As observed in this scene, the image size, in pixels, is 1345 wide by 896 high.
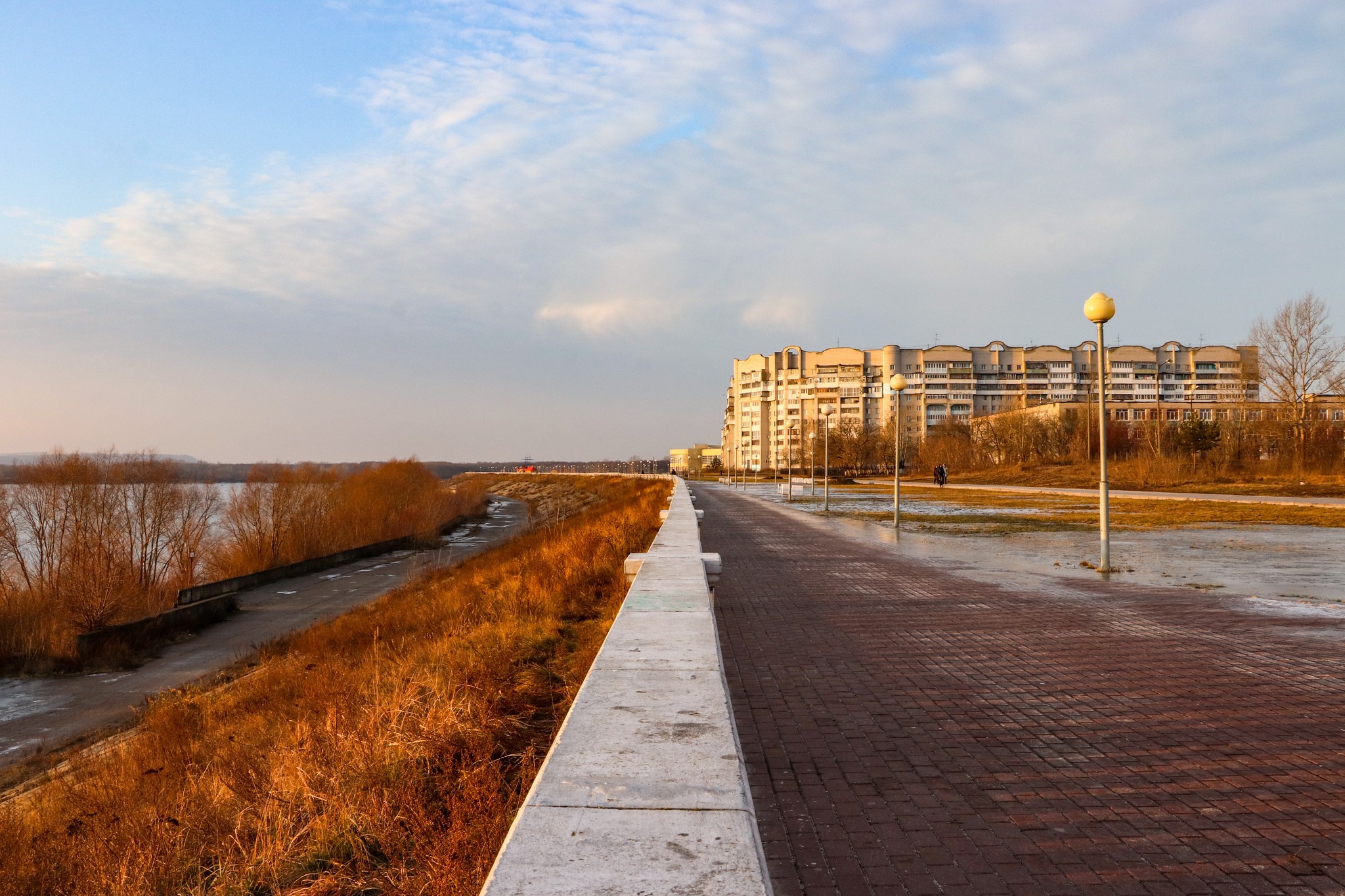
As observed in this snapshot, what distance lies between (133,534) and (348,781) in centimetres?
3624

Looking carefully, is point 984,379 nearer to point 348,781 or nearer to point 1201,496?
point 1201,496

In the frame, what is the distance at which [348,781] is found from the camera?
4.74 metres

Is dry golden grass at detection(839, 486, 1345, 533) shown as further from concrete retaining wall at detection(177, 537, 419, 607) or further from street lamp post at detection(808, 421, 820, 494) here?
concrete retaining wall at detection(177, 537, 419, 607)

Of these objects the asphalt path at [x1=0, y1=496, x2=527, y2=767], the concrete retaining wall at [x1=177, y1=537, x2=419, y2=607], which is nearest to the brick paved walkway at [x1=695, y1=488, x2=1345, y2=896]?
the asphalt path at [x1=0, y1=496, x2=527, y2=767]

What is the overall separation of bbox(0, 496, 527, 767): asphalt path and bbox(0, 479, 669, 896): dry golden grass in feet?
26.1

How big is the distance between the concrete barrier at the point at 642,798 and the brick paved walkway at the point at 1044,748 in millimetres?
615

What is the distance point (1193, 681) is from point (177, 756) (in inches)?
423

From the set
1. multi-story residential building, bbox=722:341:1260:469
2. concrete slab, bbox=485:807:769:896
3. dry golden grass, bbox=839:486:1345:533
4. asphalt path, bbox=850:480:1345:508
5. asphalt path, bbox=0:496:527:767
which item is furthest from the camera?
multi-story residential building, bbox=722:341:1260:469

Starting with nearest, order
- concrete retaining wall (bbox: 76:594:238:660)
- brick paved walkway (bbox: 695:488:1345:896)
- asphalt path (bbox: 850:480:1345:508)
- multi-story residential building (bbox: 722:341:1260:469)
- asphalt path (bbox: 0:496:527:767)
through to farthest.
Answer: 1. brick paved walkway (bbox: 695:488:1345:896)
2. asphalt path (bbox: 0:496:527:767)
3. concrete retaining wall (bbox: 76:594:238:660)
4. asphalt path (bbox: 850:480:1345:508)
5. multi-story residential building (bbox: 722:341:1260:469)

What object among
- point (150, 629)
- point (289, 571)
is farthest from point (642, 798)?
point (289, 571)

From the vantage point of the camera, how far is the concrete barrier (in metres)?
2.14

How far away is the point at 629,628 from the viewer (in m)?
5.92

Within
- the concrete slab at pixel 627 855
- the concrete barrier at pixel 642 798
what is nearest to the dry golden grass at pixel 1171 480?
the concrete barrier at pixel 642 798

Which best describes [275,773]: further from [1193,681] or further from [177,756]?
[1193,681]
